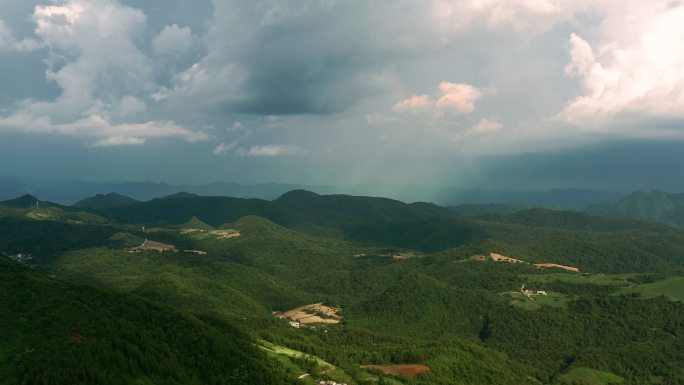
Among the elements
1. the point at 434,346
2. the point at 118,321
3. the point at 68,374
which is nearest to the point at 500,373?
the point at 434,346

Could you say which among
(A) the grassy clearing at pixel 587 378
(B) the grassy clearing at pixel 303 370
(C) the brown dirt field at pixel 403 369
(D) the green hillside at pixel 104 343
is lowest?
(A) the grassy clearing at pixel 587 378

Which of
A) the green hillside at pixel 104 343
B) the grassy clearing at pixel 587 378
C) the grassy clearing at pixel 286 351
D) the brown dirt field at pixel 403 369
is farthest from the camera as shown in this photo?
the grassy clearing at pixel 587 378

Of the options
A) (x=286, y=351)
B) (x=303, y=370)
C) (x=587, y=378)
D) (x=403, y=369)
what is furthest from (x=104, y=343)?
(x=587, y=378)

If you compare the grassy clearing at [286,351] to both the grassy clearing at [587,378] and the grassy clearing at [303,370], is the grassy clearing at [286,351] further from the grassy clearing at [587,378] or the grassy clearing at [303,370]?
the grassy clearing at [587,378]

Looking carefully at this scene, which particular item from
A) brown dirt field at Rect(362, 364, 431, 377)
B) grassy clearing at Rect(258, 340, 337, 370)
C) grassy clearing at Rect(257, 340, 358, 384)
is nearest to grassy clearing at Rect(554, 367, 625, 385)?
brown dirt field at Rect(362, 364, 431, 377)


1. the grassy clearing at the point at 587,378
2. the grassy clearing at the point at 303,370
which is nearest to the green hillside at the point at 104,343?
the grassy clearing at the point at 303,370

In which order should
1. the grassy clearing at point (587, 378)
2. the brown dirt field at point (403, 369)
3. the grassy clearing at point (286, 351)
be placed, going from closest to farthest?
the grassy clearing at point (286, 351) < the brown dirt field at point (403, 369) < the grassy clearing at point (587, 378)

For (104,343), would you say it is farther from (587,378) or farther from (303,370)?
(587,378)

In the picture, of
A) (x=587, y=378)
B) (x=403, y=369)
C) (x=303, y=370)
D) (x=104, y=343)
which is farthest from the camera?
(x=587, y=378)

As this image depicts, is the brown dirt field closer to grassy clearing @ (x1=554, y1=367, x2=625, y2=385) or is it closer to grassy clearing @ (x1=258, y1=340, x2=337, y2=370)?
grassy clearing @ (x1=258, y1=340, x2=337, y2=370)
